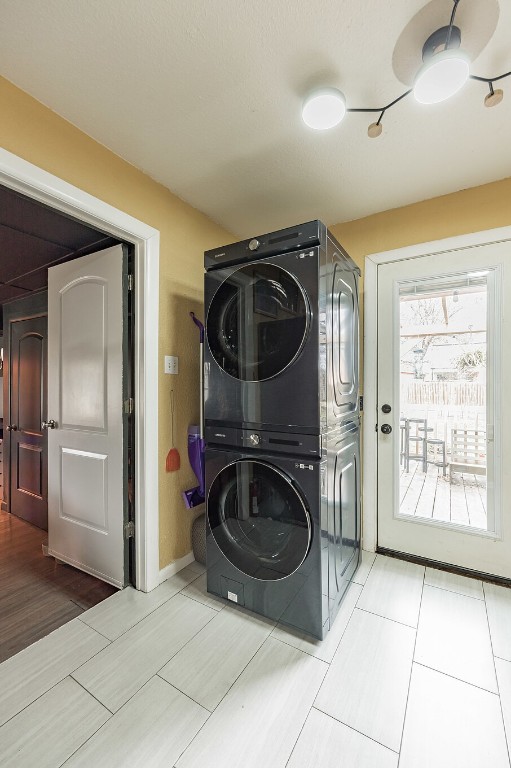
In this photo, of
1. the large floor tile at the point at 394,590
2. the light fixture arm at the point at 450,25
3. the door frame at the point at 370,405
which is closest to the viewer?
the light fixture arm at the point at 450,25

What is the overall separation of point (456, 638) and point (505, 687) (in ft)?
0.85

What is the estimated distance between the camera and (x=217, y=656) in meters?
1.45

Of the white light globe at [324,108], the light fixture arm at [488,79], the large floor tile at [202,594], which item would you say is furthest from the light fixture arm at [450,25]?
the large floor tile at [202,594]

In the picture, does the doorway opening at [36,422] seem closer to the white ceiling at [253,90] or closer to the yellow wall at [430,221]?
the white ceiling at [253,90]

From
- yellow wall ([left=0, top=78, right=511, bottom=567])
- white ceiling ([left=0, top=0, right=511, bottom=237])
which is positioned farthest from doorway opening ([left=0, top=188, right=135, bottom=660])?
white ceiling ([left=0, top=0, right=511, bottom=237])

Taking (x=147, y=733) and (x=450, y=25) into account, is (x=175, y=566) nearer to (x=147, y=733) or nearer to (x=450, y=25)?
(x=147, y=733)

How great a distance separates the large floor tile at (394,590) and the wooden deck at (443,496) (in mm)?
351

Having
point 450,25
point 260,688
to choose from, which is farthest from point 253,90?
point 260,688

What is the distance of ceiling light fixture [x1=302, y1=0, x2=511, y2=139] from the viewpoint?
1.04m

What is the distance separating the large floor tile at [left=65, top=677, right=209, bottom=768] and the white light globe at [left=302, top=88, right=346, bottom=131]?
240 centimetres

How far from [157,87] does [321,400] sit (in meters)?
1.49

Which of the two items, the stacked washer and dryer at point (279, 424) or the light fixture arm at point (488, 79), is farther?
the stacked washer and dryer at point (279, 424)

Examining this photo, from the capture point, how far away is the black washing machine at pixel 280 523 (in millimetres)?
1478

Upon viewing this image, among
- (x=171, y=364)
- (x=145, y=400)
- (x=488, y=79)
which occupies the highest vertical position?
(x=488, y=79)
